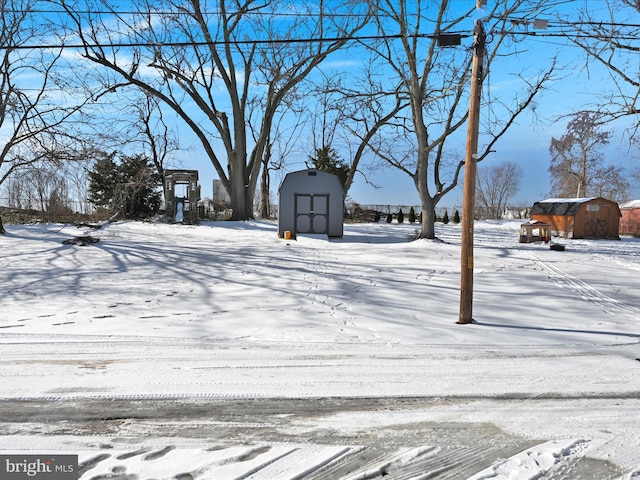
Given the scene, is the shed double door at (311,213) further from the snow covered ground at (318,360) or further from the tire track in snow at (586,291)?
the tire track in snow at (586,291)

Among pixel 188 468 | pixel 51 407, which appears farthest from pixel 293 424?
pixel 51 407

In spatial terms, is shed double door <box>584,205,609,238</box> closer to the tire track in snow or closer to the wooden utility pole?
the tire track in snow

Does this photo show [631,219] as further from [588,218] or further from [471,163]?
[471,163]

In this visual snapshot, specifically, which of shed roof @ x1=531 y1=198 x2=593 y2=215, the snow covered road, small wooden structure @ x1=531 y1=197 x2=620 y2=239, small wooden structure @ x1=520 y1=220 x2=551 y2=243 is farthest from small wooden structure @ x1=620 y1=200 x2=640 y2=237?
the snow covered road

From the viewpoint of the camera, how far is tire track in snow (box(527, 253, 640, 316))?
9.55 metres

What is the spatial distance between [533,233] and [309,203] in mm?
11245

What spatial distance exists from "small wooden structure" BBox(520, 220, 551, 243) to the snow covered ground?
30.6ft

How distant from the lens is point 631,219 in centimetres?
3538

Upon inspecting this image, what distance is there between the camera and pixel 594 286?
12.2m

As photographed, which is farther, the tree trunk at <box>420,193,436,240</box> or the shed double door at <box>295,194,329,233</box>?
the shed double door at <box>295,194,329,233</box>

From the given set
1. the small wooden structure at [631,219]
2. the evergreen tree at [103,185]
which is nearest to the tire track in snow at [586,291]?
the small wooden structure at [631,219]

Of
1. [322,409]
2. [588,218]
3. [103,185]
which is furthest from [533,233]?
[103,185]

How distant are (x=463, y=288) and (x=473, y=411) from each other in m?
3.80

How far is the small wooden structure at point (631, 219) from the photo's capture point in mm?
34659
